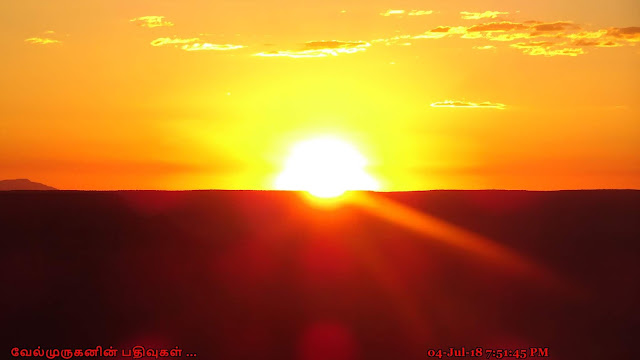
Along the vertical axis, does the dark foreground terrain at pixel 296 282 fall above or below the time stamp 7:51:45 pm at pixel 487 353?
above

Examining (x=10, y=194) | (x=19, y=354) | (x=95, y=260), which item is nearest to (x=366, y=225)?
(x=95, y=260)

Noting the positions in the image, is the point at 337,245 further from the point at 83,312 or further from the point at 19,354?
the point at 19,354

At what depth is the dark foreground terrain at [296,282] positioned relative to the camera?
20953 mm

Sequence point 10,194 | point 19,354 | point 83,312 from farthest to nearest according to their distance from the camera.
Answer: point 10,194 → point 83,312 → point 19,354

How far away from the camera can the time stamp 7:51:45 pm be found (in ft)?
65.6

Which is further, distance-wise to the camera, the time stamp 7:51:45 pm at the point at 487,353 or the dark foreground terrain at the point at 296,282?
the dark foreground terrain at the point at 296,282

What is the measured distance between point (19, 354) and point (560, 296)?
46.7 feet

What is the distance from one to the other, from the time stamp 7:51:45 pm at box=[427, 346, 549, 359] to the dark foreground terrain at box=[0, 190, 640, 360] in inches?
11.1

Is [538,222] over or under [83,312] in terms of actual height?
over

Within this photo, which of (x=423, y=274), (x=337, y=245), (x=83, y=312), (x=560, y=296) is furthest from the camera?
(x=337, y=245)

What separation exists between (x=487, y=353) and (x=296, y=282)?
21.9 ft

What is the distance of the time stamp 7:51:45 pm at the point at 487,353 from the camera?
65.6 ft

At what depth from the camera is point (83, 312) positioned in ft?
72.5

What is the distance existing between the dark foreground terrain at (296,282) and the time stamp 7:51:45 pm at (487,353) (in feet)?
0.92
